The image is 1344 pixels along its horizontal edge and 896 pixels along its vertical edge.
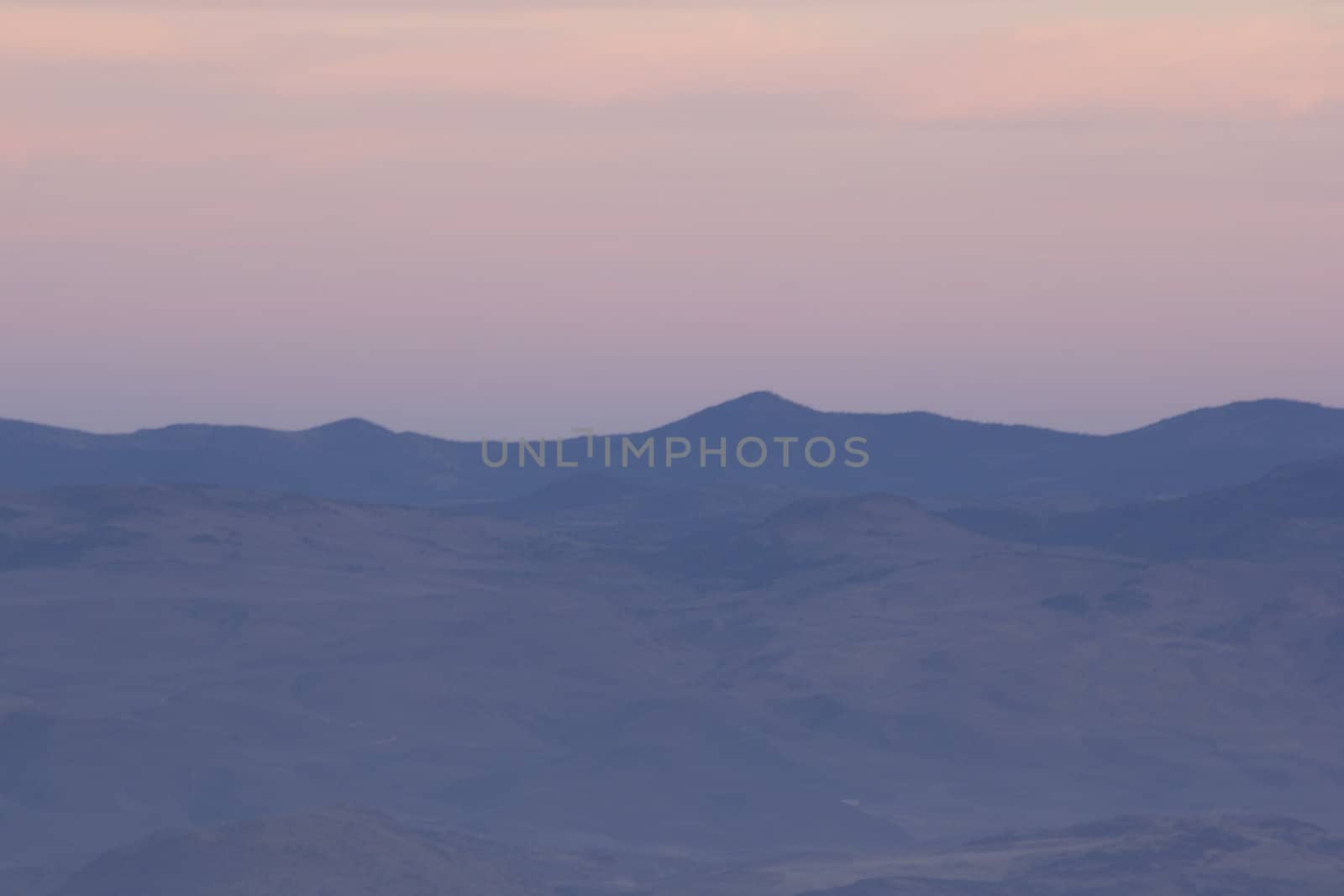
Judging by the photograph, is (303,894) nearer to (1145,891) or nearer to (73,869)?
(73,869)

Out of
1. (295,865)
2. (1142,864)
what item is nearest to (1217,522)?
(1142,864)

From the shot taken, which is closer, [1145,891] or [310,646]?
[1145,891]

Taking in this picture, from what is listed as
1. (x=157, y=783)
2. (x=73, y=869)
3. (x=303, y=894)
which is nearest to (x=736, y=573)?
(x=157, y=783)

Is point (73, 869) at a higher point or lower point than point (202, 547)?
lower

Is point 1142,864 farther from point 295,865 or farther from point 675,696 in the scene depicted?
point 675,696

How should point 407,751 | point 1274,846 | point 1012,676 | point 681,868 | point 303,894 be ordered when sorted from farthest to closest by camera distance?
point 1012,676 < point 407,751 < point 681,868 < point 1274,846 < point 303,894

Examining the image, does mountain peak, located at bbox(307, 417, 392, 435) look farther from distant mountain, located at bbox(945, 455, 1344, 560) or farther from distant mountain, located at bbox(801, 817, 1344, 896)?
distant mountain, located at bbox(801, 817, 1344, 896)

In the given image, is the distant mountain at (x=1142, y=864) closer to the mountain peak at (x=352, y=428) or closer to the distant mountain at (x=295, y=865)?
the distant mountain at (x=295, y=865)

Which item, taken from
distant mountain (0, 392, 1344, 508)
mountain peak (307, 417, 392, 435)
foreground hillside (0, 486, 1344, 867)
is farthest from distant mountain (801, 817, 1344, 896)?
mountain peak (307, 417, 392, 435)
